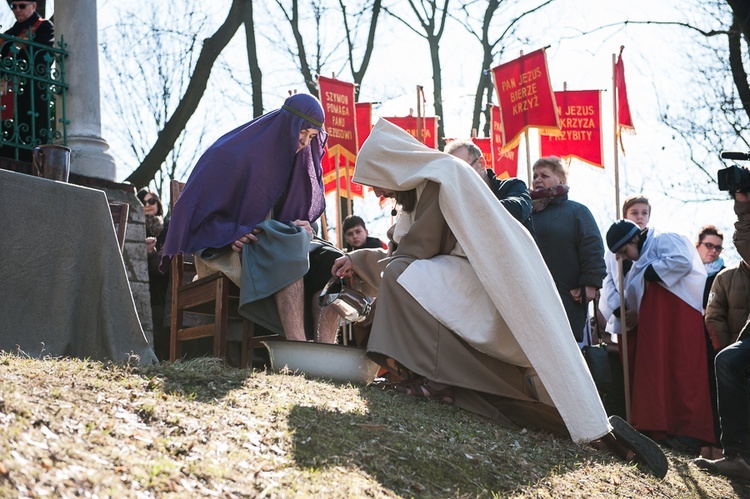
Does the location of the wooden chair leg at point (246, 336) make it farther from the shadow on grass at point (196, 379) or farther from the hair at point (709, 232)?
the hair at point (709, 232)

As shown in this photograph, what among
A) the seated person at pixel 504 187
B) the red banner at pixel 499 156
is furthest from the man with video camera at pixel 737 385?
the red banner at pixel 499 156

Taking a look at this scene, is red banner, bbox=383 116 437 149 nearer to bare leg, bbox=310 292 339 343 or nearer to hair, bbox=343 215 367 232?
hair, bbox=343 215 367 232

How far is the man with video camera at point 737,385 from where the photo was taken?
519 centimetres

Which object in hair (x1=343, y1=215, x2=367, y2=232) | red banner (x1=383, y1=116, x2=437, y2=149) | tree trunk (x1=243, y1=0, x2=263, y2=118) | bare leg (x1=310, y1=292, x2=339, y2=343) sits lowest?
bare leg (x1=310, y1=292, x2=339, y2=343)

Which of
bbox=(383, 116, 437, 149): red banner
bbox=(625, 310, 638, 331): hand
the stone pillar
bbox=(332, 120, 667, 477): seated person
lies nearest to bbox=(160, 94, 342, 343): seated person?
bbox=(332, 120, 667, 477): seated person

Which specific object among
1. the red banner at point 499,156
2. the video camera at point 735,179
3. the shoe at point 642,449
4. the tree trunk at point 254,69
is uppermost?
the tree trunk at point 254,69

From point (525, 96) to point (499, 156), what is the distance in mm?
1786

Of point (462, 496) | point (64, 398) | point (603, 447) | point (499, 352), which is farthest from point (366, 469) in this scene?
point (603, 447)

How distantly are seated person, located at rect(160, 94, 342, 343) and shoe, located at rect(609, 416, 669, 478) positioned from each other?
75.6 inches

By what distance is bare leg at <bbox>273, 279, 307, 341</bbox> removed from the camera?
5582mm

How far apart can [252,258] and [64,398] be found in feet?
7.83

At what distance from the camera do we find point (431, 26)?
19.8 metres

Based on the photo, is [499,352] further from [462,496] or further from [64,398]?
[64,398]

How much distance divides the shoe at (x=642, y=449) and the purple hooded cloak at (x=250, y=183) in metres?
2.51
